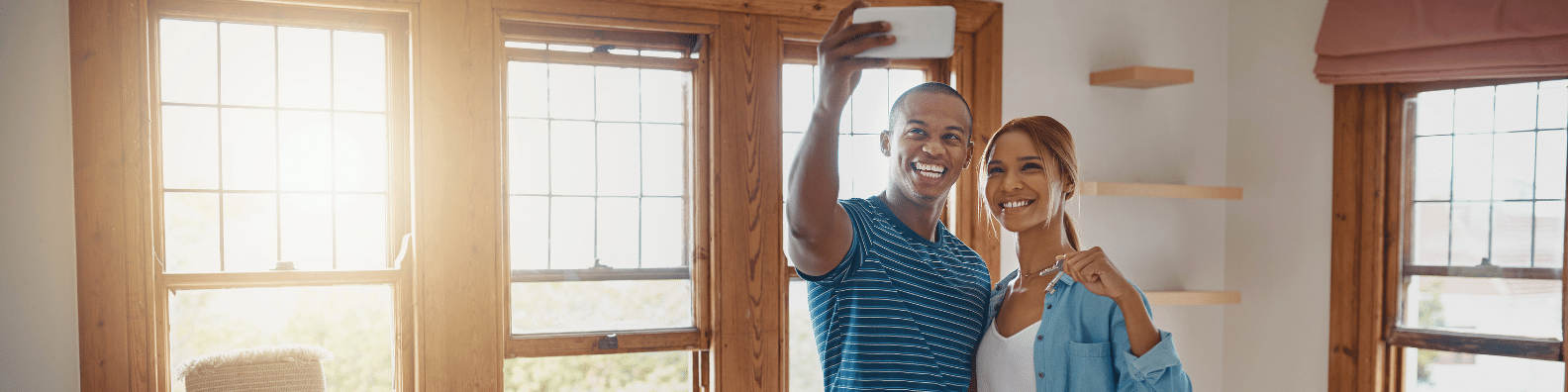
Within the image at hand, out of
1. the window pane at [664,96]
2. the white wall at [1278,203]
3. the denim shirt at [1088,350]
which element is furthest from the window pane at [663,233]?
the white wall at [1278,203]

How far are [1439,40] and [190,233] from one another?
3385 millimetres

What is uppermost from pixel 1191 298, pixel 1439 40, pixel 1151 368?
pixel 1439 40

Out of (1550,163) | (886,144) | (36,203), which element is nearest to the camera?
(886,144)

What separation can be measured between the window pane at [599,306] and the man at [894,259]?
1178 mm

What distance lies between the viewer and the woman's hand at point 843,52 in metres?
1.24

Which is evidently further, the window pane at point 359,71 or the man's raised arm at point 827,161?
the window pane at point 359,71

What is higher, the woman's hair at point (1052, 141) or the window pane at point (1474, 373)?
the woman's hair at point (1052, 141)

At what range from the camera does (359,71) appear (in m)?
2.35

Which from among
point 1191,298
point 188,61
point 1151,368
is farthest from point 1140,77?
point 188,61

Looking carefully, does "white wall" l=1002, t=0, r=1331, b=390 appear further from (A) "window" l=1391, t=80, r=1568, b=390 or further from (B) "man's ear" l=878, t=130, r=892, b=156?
(B) "man's ear" l=878, t=130, r=892, b=156

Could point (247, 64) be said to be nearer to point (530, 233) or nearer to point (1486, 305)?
point (530, 233)

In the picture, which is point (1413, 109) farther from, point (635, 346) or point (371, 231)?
point (371, 231)

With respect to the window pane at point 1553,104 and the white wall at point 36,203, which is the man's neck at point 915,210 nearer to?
the white wall at point 36,203

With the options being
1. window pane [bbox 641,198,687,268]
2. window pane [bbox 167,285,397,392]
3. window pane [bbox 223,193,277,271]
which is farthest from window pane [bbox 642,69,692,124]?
window pane [bbox 223,193,277,271]
